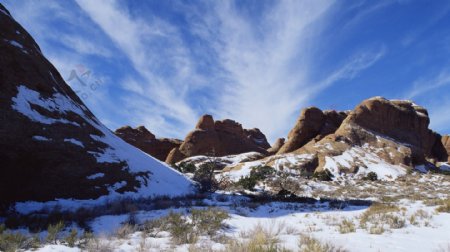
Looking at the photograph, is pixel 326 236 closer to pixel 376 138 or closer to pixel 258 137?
pixel 376 138

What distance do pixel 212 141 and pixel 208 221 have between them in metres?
82.3

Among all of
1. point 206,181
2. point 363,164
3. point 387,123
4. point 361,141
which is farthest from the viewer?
point 387,123

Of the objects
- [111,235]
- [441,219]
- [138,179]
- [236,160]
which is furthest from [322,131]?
[111,235]

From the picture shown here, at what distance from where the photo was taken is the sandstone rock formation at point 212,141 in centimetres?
8738

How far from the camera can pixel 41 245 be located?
267 inches

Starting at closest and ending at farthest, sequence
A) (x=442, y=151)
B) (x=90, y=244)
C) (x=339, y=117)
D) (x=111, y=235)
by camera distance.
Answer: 1. (x=90, y=244)
2. (x=111, y=235)
3. (x=339, y=117)
4. (x=442, y=151)

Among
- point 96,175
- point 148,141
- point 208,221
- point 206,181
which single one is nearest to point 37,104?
point 96,175

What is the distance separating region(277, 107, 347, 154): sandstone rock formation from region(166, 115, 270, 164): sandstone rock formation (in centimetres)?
1859

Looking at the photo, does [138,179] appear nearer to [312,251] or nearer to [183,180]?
[183,180]

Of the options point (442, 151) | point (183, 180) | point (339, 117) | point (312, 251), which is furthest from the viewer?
point (442, 151)

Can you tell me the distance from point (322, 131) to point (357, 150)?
1589cm

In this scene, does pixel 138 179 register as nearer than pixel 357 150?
Yes

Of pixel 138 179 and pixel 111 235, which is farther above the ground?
pixel 138 179

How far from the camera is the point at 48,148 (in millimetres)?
16531
